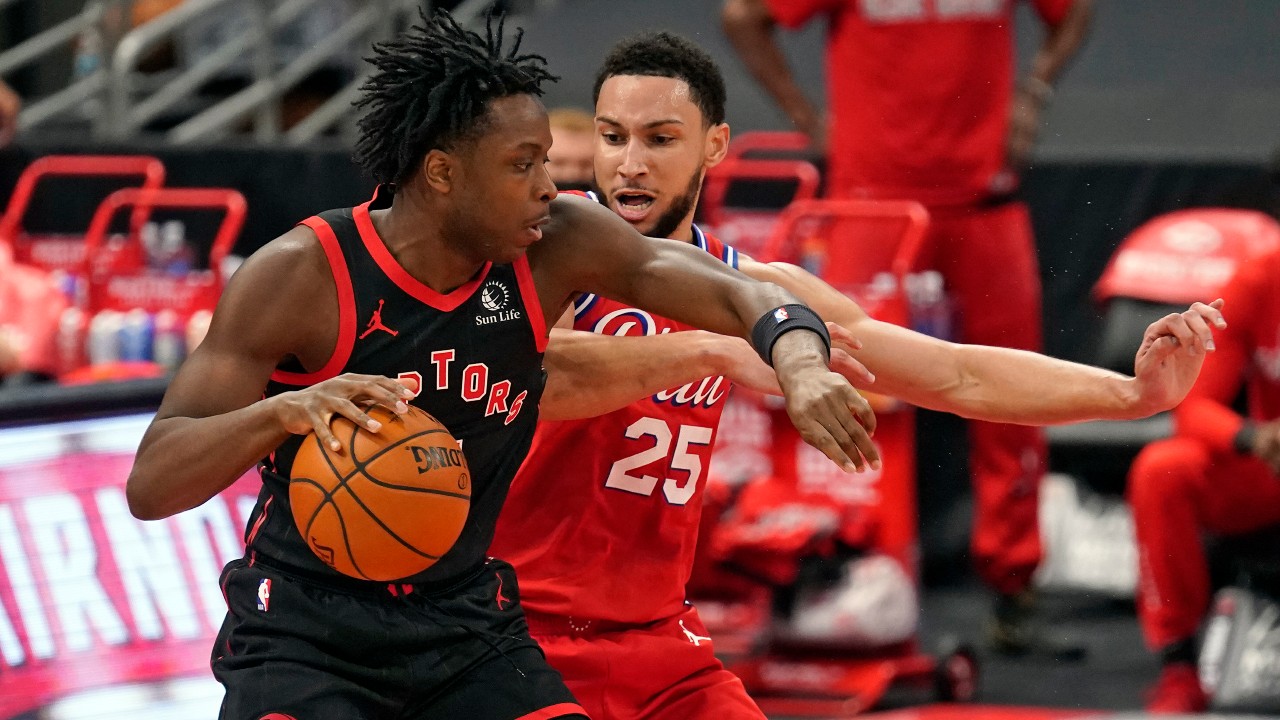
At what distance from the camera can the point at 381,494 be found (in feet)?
10.3

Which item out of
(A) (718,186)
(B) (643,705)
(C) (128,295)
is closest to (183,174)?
(C) (128,295)

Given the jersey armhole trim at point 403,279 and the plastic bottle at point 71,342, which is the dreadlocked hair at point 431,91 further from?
the plastic bottle at point 71,342

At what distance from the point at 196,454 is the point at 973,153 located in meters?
4.38

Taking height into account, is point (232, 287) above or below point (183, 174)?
above

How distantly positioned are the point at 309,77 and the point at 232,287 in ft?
26.2

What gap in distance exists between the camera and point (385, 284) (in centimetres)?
340

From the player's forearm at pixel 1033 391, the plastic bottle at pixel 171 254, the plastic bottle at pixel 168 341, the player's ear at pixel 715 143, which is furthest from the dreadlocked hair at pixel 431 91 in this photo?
the plastic bottle at pixel 171 254

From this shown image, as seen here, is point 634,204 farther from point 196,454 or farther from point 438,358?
point 196,454

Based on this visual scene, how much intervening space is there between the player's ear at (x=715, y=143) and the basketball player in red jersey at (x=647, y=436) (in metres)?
0.24

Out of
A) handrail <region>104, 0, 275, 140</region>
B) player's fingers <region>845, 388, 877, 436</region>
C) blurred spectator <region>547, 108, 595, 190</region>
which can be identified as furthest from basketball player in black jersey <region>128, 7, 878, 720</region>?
handrail <region>104, 0, 275, 140</region>

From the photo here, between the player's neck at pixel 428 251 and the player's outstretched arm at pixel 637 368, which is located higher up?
the player's neck at pixel 428 251

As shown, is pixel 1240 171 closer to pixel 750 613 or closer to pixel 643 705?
pixel 750 613

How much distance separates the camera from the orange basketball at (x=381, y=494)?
312cm

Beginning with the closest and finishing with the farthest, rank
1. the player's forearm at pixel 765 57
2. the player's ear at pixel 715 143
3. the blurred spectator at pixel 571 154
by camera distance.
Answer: the player's ear at pixel 715 143
the blurred spectator at pixel 571 154
the player's forearm at pixel 765 57
